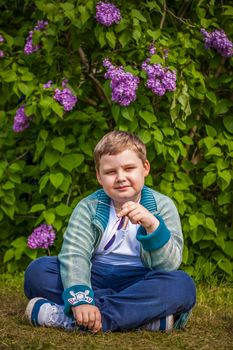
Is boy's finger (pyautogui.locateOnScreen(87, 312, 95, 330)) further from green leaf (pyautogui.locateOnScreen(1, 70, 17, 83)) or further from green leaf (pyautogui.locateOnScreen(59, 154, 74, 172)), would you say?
green leaf (pyautogui.locateOnScreen(1, 70, 17, 83))

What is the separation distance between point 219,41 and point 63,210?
1320mm

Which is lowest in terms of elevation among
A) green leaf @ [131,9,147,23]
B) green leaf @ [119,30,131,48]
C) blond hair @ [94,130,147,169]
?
green leaf @ [119,30,131,48]

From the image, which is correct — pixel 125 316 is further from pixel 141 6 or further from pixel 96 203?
pixel 141 6

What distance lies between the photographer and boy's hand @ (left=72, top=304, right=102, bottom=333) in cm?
339

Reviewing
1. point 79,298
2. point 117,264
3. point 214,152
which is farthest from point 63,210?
point 79,298

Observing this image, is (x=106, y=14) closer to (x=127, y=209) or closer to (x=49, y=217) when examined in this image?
(x=49, y=217)

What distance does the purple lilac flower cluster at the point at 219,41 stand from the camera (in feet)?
15.6

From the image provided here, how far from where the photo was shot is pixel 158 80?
15.0ft

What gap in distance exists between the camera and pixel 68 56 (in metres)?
5.06

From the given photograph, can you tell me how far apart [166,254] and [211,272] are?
5.12ft

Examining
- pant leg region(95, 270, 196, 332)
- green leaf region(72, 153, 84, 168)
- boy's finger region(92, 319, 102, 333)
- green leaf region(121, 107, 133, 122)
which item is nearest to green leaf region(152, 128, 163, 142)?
green leaf region(121, 107, 133, 122)

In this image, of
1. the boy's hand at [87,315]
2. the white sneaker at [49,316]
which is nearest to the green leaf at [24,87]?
the white sneaker at [49,316]

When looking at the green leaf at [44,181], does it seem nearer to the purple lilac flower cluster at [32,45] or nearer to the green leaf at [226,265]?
the purple lilac flower cluster at [32,45]

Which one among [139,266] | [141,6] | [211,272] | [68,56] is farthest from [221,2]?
[139,266]
